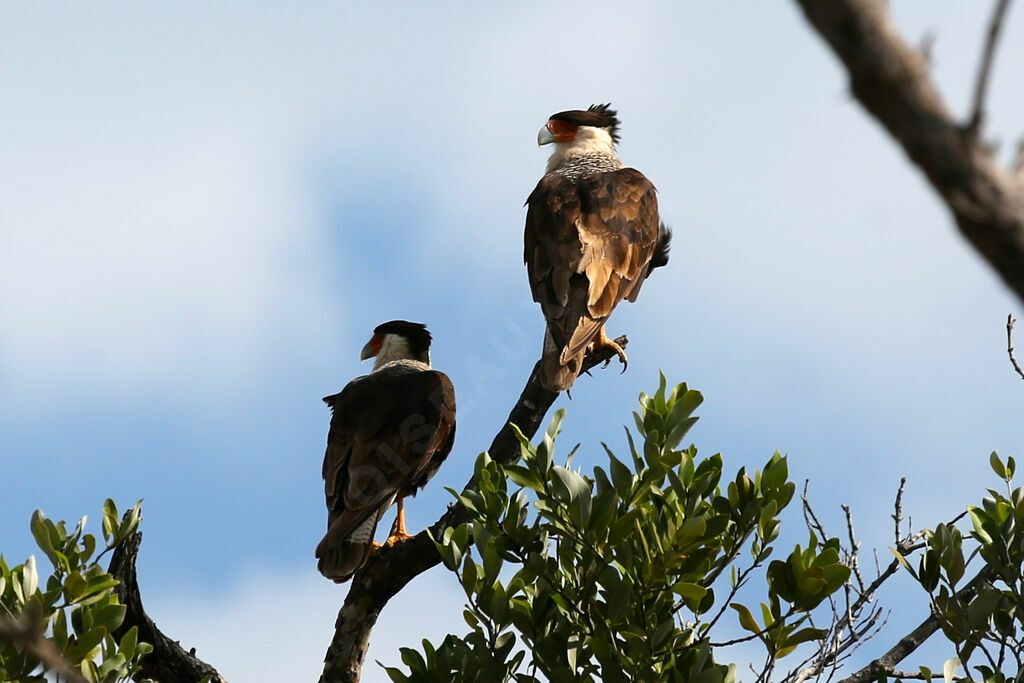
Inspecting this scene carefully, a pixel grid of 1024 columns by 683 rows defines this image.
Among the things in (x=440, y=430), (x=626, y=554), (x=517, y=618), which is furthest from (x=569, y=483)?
(x=440, y=430)

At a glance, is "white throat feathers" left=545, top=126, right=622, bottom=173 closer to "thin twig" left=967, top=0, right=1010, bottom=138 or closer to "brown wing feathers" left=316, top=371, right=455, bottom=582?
"brown wing feathers" left=316, top=371, right=455, bottom=582

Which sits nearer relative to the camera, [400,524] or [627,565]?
[627,565]

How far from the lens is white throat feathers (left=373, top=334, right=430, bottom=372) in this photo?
24.3 feet

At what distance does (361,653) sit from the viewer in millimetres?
4531

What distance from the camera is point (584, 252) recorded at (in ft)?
18.1

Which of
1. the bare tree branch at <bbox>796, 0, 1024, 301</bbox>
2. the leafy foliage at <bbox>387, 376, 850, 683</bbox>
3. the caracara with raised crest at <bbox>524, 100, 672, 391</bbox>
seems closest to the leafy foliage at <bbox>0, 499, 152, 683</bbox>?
the leafy foliage at <bbox>387, 376, 850, 683</bbox>

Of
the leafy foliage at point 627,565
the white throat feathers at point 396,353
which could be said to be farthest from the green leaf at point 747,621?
the white throat feathers at point 396,353

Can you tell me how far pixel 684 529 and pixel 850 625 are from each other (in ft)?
4.12

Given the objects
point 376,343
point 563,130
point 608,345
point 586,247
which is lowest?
point 608,345

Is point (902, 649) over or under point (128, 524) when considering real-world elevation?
under

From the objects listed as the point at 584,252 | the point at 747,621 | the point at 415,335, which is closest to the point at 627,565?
the point at 747,621

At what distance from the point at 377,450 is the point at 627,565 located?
2446mm

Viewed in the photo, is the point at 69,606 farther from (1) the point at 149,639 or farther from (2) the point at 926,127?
(2) the point at 926,127

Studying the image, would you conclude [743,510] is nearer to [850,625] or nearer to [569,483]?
[569,483]
